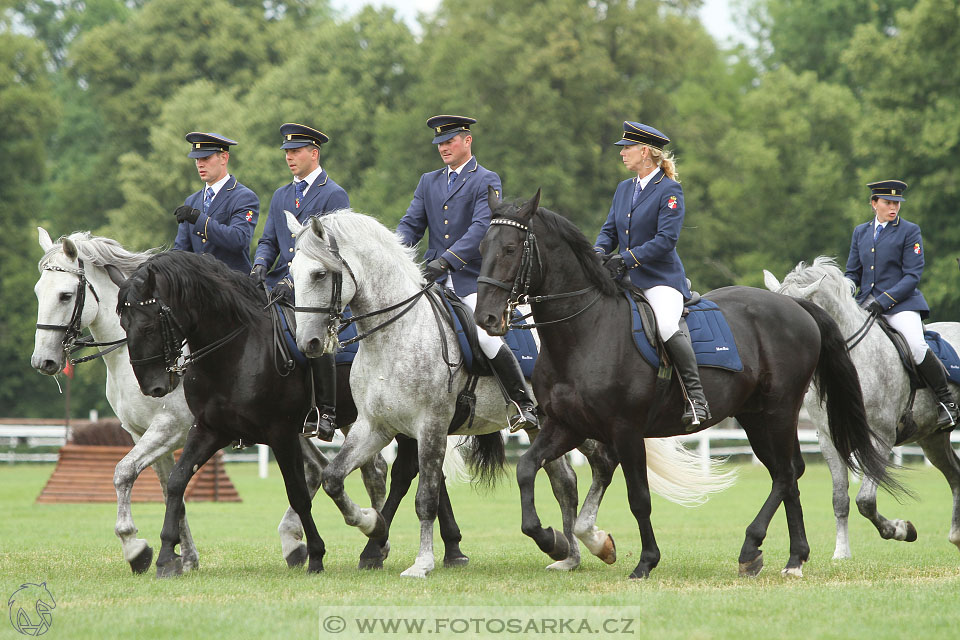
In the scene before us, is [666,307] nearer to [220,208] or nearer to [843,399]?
[843,399]

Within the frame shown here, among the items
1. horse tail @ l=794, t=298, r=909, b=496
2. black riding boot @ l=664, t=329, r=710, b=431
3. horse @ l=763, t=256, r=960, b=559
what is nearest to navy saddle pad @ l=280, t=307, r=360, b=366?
black riding boot @ l=664, t=329, r=710, b=431

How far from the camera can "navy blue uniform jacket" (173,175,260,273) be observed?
11609mm

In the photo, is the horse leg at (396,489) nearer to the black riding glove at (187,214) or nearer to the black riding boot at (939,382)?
the black riding glove at (187,214)

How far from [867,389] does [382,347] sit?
563cm

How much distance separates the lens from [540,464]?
31.9 feet

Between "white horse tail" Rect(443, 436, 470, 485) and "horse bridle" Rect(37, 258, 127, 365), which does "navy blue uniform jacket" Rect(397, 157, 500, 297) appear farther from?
"horse bridle" Rect(37, 258, 127, 365)

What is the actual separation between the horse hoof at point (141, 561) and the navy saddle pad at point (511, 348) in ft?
10.5

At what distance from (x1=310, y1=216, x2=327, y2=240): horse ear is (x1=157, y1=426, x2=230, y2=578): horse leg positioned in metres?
2.08

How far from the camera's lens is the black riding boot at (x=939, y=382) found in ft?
42.9

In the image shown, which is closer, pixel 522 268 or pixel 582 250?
pixel 522 268

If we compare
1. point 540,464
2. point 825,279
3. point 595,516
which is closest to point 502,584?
point 540,464

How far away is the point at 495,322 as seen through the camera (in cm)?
909

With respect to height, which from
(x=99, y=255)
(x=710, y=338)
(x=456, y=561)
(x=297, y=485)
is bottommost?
(x=456, y=561)

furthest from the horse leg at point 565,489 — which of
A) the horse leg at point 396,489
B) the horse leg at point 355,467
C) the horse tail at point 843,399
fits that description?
the horse tail at point 843,399
